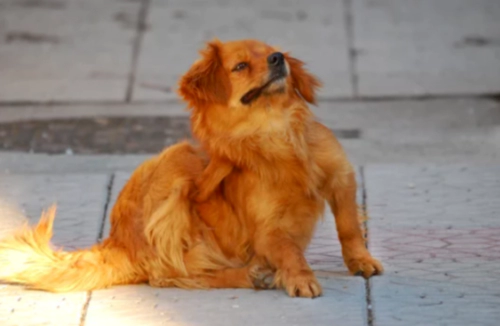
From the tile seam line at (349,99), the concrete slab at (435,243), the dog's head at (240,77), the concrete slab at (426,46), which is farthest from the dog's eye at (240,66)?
the concrete slab at (426,46)

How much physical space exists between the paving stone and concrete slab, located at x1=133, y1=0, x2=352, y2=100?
3480 mm

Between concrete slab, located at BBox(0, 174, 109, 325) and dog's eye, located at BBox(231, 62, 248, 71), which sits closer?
concrete slab, located at BBox(0, 174, 109, 325)

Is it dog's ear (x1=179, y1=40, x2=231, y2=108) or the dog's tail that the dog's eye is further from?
the dog's tail

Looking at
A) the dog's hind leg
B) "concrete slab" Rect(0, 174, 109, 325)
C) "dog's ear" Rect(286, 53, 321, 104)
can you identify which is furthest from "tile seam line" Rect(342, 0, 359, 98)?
the dog's hind leg

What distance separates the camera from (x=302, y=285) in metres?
5.04

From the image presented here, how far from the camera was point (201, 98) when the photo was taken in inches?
208

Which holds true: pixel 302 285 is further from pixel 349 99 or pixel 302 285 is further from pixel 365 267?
pixel 349 99

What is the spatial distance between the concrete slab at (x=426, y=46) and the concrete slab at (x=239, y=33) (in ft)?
0.66

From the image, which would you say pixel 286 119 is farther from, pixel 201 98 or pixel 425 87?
pixel 425 87

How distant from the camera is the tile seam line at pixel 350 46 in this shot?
873 centimetres

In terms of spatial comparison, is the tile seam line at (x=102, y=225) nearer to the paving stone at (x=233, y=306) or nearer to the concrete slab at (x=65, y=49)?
the paving stone at (x=233, y=306)

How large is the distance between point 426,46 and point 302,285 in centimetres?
471

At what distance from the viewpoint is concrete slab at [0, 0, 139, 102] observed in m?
8.79

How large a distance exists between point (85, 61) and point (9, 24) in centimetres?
112
